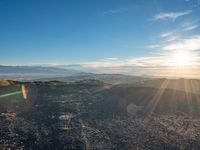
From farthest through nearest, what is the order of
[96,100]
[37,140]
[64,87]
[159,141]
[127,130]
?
1. [64,87]
2. [96,100]
3. [127,130]
4. [159,141]
5. [37,140]

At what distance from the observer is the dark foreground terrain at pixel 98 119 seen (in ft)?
58.3

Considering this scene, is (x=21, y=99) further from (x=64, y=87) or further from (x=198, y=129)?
(x=198, y=129)

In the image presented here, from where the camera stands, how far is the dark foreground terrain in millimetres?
17766

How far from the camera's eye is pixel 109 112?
27469mm

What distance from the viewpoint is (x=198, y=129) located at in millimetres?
22562

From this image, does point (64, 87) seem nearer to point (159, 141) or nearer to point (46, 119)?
point (46, 119)

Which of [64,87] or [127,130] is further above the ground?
[64,87]

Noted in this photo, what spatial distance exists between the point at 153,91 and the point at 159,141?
821 inches

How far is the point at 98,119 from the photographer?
24.2 m

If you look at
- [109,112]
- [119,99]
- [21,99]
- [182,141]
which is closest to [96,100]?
[119,99]

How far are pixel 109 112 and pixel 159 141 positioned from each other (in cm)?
972

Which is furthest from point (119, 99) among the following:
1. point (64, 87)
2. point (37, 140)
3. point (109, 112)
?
point (37, 140)

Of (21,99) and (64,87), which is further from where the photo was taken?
(64,87)

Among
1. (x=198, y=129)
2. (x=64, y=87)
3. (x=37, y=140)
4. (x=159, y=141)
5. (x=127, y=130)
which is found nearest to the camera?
(x=37, y=140)
